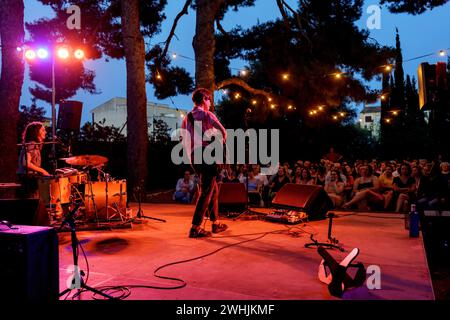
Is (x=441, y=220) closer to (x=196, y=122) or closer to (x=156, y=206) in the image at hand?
(x=196, y=122)

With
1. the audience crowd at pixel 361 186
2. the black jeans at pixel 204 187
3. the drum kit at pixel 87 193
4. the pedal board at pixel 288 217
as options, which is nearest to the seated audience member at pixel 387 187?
the audience crowd at pixel 361 186

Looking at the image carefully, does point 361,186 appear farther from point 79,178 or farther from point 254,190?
point 79,178

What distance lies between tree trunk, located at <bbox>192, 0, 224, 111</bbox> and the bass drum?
13.8 feet

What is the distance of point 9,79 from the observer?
8.00m

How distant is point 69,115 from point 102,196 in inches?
83.2

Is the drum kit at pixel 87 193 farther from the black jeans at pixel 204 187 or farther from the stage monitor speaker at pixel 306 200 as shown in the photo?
the stage monitor speaker at pixel 306 200

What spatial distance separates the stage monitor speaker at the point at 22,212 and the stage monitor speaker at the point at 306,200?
321 centimetres

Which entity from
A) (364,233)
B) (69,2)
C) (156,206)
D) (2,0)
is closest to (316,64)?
(156,206)

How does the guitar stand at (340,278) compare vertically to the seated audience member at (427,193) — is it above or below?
below

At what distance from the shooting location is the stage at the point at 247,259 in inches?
104

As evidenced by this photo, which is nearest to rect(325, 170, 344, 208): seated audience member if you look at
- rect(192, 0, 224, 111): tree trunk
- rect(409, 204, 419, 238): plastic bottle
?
rect(192, 0, 224, 111): tree trunk

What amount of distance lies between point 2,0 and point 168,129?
858cm

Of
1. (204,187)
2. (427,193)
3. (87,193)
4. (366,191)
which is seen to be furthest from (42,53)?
(427,193)

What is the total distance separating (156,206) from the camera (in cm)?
730
